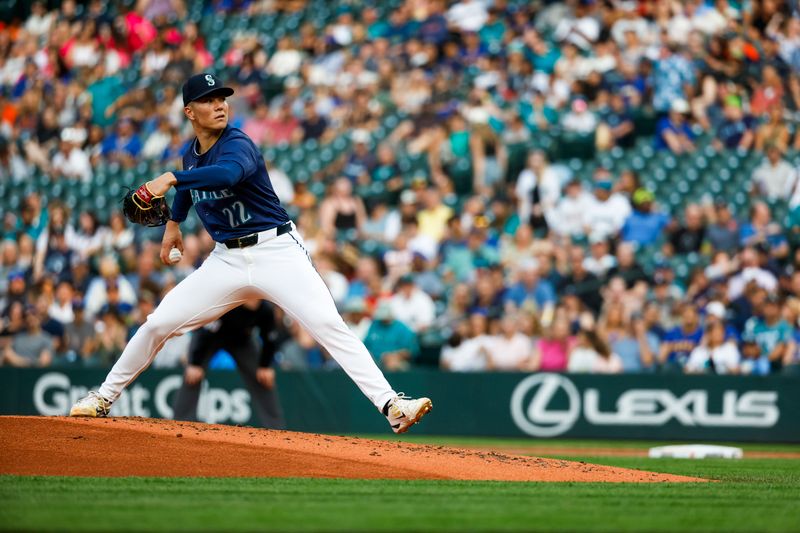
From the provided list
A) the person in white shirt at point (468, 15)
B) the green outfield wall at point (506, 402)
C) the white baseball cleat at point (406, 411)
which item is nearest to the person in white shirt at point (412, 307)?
the green outfield wall at point (506, 402)

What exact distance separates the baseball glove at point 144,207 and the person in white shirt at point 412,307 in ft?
22.4

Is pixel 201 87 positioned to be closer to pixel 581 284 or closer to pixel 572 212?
pixel 581 284

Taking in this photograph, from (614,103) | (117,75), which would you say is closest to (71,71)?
(117,75)

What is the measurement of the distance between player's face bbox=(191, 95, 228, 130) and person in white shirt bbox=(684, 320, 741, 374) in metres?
6.89

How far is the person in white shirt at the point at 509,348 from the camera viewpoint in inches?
524

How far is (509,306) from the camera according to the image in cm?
1352

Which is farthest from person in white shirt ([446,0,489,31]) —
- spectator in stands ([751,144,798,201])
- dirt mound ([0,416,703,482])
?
dirt mound ([0,416,703,482])

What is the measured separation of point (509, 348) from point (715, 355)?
2.13 meters

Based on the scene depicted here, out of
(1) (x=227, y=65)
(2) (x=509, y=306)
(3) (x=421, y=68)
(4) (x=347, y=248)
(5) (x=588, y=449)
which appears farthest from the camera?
(1) (x=227, y=65)

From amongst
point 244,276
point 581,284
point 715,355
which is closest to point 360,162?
point 581,284

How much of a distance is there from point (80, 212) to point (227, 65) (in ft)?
10.9

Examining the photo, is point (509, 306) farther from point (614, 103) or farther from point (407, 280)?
point (614, 103)

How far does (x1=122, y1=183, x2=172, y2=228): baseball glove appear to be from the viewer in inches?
269

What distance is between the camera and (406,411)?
707cm
